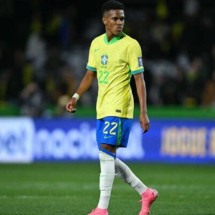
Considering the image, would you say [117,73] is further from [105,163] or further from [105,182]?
[105,182]

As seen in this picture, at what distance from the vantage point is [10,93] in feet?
73.0

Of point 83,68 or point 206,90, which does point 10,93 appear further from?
point 206,90

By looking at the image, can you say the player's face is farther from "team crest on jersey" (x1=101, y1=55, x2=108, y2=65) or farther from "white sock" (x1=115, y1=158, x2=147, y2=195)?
"white sock" (x1=115, y1=158, x2=147, y2=195)

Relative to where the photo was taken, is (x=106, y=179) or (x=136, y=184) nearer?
(x=106, y=179)

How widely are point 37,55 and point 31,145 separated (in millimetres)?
4714

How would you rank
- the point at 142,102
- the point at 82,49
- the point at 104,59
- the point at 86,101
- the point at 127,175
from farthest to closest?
the point at 82,49, the point at 86,101, the point at 127,175, the point at 104,59, the point at 142,102

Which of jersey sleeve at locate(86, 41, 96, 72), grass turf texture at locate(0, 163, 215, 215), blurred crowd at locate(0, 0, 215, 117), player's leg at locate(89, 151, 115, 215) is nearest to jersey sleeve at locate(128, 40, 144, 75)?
jersey sleeve at locate(86, 41, 96, 72)

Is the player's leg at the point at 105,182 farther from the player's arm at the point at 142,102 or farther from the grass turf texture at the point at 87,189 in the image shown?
the grass turf texture at the point at 87,189

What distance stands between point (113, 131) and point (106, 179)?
51 centimetres

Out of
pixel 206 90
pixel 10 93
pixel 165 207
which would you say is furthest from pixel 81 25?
pixel 165 207

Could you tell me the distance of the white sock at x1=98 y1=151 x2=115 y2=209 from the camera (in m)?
9.23

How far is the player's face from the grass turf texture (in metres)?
2.09

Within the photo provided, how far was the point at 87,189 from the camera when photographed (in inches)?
532

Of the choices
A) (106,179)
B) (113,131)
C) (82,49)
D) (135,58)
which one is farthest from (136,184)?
(82,49)
